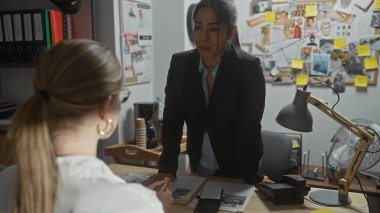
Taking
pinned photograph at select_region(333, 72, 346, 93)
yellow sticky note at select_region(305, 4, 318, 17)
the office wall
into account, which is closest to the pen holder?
the office wall

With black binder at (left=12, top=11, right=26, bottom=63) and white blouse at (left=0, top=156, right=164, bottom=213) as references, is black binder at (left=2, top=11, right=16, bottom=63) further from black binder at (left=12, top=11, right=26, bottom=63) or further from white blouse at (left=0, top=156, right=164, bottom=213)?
white blouse at (left=0, top=156, right=164, bottom=213)

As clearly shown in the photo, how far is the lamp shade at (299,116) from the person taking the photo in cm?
135

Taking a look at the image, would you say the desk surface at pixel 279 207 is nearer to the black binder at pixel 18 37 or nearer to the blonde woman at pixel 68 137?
the blonde woman at pixel 68 137

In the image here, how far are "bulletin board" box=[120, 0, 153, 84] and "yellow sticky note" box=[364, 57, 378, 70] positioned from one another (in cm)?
169

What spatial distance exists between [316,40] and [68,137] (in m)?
2.53

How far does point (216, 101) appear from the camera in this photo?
1.65 metres

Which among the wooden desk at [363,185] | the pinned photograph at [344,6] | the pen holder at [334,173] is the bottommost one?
the wooden desk at [363,185]

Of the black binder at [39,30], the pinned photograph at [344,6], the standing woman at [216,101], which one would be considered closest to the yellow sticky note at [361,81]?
the pinned photograph at [344,6]

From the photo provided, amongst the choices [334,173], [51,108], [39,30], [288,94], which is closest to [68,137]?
[51,108]

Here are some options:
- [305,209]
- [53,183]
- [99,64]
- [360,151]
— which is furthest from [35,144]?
[360,151]

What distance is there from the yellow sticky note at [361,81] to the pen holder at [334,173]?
0.73 metres

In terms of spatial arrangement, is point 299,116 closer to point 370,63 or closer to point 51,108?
point 51,108

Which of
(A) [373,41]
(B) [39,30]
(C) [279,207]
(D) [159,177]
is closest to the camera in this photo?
(C) [279,207]

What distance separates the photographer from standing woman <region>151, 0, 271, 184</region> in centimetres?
162
